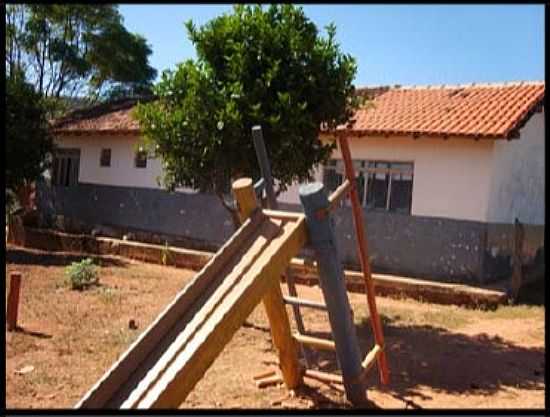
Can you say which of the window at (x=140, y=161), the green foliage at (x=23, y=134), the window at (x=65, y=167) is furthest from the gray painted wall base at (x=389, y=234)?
the green foliage at (x=23, y=134)

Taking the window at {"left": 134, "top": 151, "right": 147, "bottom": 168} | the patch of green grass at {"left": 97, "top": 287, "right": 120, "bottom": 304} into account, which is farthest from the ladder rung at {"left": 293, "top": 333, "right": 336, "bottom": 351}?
the window at {"left": 134, "top": 151, "right": 147, "bottom": 168}

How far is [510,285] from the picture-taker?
10.8 m

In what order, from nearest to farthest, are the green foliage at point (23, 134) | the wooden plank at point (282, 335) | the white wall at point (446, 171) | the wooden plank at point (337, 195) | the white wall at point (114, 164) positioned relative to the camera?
the wooden plank at point (337, 195), the wooden plank at point (282, 335), the white wall at point (446, 171), the green foliage at point (23, 134), the white wall at point (114, 164)

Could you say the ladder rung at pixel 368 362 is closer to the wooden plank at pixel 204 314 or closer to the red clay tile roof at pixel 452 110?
the wooden plank at pixel 204 314

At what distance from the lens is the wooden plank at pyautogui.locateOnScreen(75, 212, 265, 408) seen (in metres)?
3.72

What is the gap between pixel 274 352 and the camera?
23.1 ft

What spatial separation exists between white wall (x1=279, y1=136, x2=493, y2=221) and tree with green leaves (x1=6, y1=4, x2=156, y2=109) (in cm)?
1513

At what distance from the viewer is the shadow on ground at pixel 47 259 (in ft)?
43.6

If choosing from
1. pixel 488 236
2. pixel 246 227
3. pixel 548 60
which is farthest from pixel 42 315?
pixel 488 236

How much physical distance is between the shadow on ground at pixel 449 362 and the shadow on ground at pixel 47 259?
7324 millimetres

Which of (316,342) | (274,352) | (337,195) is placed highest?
(337,195)

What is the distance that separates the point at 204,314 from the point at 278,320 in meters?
1.35

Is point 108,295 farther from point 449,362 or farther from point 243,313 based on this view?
point 243,313

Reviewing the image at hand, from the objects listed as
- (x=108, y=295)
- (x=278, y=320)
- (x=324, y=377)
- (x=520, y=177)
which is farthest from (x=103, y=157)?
(x=324, y=377)
